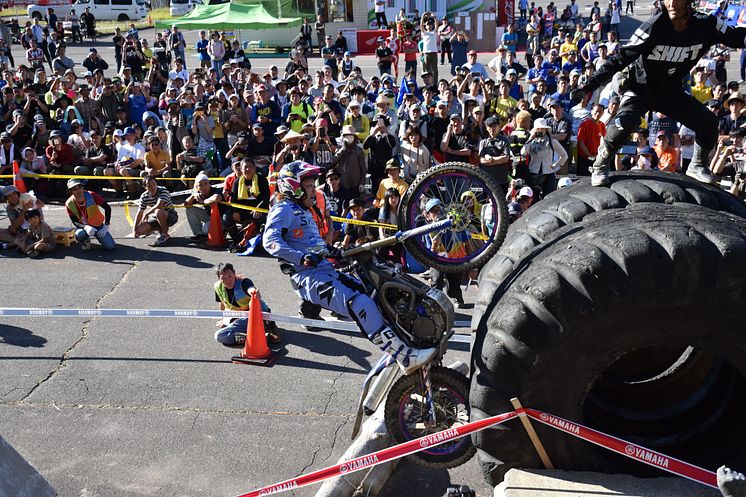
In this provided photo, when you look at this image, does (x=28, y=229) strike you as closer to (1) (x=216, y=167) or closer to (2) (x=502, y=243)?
(1) (x=216, y=167)

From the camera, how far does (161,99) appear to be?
1881 centimetres

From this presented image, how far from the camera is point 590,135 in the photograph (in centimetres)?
1356

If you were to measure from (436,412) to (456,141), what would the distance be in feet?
25.6

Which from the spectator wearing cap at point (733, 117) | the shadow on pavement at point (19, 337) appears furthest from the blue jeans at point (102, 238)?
the spectator wearing cap at point (733, 117)

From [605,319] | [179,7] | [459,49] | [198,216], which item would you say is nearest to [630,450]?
[605,319]

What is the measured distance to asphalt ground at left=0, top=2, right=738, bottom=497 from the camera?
623 cm

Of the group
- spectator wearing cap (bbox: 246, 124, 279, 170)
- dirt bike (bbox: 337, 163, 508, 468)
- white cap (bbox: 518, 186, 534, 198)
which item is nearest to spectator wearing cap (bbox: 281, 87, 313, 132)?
spectator wearing cap (bbox: 246, 124, 279, 170)

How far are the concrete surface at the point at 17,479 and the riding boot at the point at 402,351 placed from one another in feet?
8.17

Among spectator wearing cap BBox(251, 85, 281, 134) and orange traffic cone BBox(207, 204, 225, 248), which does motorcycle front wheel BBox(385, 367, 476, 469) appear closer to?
orange traffic cone BBox(207, 204, 225, 248)

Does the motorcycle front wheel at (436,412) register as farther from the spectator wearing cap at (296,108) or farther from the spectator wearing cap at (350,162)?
the spectator wearing cap at (296,108)

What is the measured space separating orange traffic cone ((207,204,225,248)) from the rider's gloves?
647 cm

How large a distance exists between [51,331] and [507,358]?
6640mm

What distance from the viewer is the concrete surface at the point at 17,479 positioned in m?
4.24

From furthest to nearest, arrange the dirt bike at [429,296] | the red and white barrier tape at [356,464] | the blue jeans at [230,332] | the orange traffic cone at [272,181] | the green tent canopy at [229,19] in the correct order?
the green tent canopy at [229,19] < the orange traffic cone at [272,181] < the blue jeans at [230,332] < the dirt bike at [429,296] < the red and white barrier tape at [356,464]
